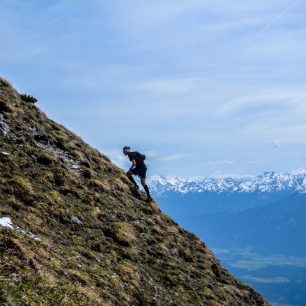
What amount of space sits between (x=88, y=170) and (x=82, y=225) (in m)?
6.44

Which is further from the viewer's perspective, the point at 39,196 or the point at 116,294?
the point at 39,196

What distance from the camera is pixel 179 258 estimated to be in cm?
2353

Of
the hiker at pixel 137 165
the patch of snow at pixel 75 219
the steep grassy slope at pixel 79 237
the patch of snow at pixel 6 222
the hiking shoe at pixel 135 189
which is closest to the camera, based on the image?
the steep grassy slope at pixel 79 237

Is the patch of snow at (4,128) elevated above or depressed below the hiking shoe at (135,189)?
below

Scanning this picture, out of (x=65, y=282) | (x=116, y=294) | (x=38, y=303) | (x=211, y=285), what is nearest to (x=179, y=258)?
Answer: (x=211, y=285)

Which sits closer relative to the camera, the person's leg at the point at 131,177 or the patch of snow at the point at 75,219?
the patch of snow at the point at 75,219

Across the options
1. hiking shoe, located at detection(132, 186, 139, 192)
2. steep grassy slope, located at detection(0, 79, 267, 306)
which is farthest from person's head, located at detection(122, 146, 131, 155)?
hiking shoe, located at detection(132, 186, 139, 192)

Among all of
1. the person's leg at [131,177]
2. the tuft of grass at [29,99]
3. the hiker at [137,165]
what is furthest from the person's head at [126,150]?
the tuft of grass at [29,99]

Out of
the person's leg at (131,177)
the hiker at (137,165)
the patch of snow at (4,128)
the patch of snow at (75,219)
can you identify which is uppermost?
the hiker at (137,165)

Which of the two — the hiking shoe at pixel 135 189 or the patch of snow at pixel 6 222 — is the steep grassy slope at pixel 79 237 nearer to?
the patch of snow at pixel 6 222

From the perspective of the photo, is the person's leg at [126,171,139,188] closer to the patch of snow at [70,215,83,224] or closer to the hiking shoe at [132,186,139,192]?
the hiking shoe at [132,186,139,192]

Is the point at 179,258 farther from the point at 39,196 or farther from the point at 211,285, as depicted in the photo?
the point at 39,196

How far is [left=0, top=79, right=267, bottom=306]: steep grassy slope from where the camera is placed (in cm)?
1356

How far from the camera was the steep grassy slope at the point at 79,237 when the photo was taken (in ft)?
44.5
